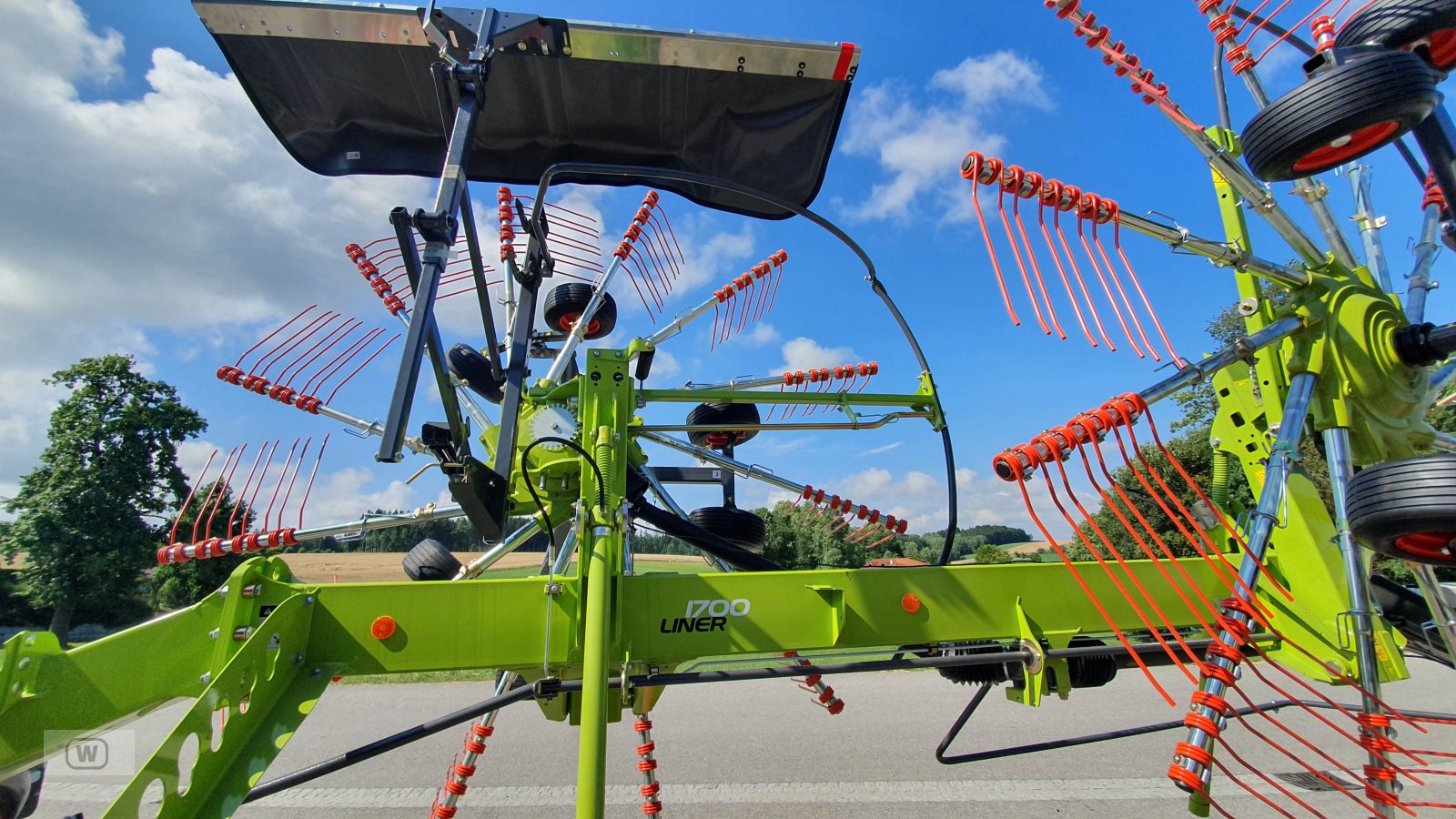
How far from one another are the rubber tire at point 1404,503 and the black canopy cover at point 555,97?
7.49 feet

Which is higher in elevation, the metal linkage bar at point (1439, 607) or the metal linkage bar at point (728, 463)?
the metal linkage bar at point (728, 463)

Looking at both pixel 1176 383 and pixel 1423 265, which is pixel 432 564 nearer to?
pixel 1176 383

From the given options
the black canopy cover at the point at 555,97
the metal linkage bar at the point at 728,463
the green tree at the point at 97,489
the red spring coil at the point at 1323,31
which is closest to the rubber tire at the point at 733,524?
the metal linkage bar at the point at 728,463

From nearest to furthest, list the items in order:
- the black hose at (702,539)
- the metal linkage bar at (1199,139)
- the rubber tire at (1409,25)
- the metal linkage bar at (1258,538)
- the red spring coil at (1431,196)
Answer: the metal linkage bar at (1258,538) → the rubber tire at (1409,25) → the metal linkage bar at (1199,139) → the red spring coil at (1431,196) → the black hose at (702,539)

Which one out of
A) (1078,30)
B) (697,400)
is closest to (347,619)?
(697,400)

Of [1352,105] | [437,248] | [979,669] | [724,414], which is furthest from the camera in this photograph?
[724,414]

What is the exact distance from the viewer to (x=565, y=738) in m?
6.39

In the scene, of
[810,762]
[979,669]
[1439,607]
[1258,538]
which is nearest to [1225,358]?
[1258,538]

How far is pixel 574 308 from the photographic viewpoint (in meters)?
5.09

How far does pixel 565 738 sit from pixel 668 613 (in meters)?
4.80

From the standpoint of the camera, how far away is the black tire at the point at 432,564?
3854mm

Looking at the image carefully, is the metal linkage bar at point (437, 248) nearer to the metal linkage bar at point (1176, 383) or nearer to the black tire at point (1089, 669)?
the metal linkage bar at point (1176, 383)

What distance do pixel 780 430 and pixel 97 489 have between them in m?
28.2

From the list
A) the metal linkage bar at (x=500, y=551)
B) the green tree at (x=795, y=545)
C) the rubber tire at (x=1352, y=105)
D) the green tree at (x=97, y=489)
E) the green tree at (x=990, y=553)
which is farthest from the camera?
the green tree at (x=97, y=489)
